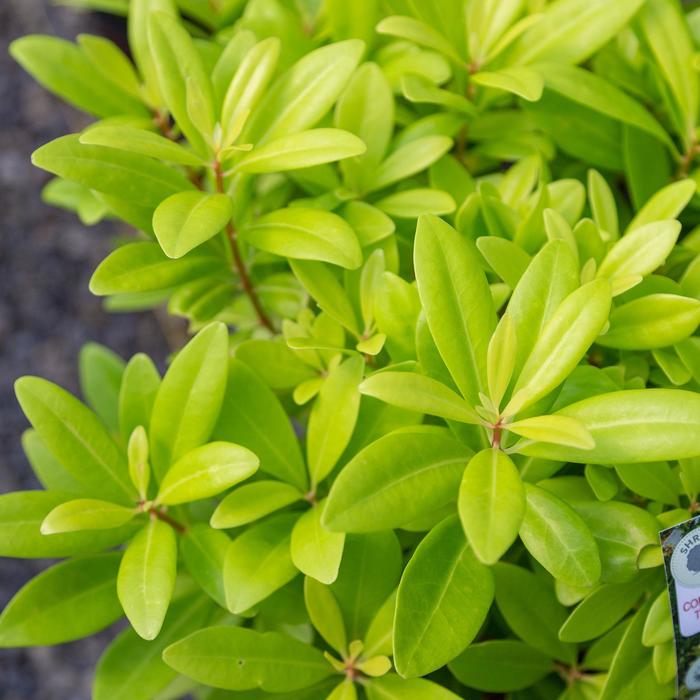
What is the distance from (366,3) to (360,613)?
702 millimetres

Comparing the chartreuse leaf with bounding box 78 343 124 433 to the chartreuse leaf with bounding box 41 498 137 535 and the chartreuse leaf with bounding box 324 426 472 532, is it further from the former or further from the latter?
the chartreuse leaf with bounding box 324 426 472 532

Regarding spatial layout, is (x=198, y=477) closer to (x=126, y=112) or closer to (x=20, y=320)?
(x=126, y=112)

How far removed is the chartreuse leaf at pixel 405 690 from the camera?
812 millimetres

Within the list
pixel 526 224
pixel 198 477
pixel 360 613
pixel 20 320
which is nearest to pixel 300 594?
pixel 360 613

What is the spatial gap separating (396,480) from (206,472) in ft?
0.63

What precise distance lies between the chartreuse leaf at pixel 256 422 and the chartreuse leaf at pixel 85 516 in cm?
12

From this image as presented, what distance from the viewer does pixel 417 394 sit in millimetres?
681

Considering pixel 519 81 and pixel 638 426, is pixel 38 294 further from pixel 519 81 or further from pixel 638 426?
pixel 638 426

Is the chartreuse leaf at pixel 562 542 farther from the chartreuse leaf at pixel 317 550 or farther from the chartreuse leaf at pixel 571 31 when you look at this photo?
the chartreuse leaf at pixel 571 31

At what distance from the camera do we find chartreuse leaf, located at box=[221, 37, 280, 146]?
0.89 m

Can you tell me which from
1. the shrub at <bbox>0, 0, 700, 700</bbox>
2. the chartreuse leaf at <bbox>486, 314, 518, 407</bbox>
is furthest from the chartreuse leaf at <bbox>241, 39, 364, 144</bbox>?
the chartreuse leaf at <bbox>486, 314, 518, 407</bbox>

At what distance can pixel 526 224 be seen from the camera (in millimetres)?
882

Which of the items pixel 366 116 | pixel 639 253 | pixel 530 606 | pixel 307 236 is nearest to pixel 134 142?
pixel 307 236

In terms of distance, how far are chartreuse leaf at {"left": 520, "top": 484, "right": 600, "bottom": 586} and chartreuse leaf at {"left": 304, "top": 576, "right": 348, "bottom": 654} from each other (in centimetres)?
23
